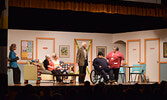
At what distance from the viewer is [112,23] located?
45.4 ft

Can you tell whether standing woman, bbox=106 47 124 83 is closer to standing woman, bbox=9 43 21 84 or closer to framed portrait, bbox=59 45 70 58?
standing woman, bbox=9 43 21 84

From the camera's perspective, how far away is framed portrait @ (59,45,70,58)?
537 inches

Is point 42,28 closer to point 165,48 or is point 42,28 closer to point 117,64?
point 117,64

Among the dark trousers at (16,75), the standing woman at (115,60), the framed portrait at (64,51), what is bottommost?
the dark trousers at (16,75)

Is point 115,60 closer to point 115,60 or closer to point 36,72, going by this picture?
point 115,60

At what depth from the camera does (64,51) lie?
44.9 ft

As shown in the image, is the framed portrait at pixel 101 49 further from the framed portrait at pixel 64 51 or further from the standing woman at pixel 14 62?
the standing woman at pixel 14 62

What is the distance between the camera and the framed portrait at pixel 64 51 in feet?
44.7

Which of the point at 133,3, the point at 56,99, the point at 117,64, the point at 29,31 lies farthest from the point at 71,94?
the point at 29,31

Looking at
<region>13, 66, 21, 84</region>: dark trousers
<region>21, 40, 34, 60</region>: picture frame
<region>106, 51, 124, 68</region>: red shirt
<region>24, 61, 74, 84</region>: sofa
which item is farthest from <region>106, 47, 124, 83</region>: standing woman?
<region>21, 40, 34, 60</region>: picture frame

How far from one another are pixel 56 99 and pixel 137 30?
10994 millimetres

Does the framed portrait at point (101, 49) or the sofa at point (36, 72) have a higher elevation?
the framed portrait at point (101, 49)

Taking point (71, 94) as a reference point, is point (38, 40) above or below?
above

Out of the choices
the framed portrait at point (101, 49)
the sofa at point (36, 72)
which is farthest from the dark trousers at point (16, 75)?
the framed portrait at point (101, 49)
